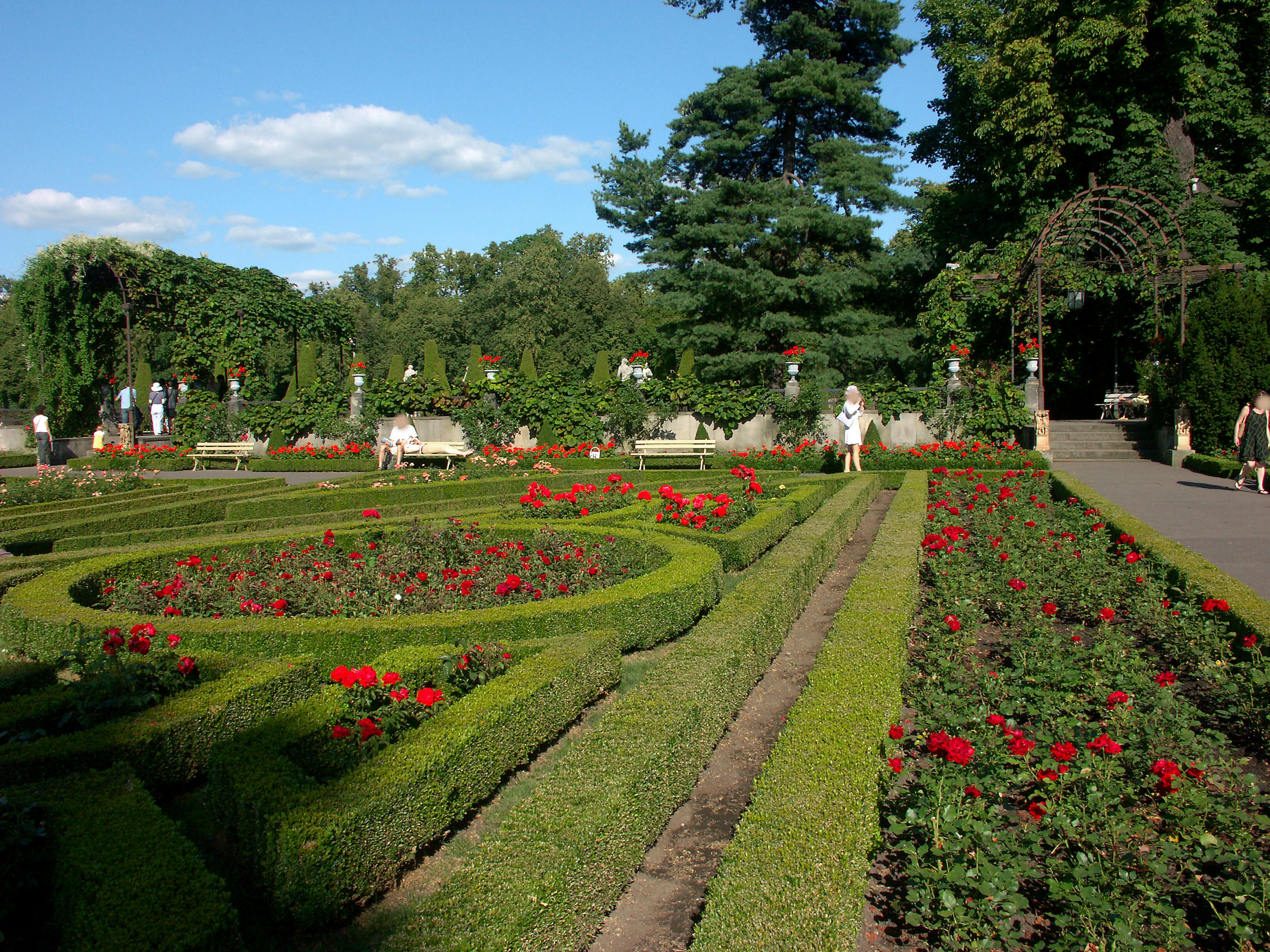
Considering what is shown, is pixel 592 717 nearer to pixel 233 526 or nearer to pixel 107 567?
pixel 107 567

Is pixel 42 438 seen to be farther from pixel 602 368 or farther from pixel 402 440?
pixel 602 368

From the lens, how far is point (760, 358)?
21531 mm

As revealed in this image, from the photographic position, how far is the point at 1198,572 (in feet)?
17.4

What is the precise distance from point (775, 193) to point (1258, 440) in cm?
1341

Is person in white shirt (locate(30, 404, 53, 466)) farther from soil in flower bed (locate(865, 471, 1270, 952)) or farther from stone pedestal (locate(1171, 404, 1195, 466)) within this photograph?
stone pedestal (locate(1171, 404, 1195, 466))

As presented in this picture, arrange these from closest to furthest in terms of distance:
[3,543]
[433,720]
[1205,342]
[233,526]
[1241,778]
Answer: [1241,778], [433,720], [3,543], [233,526], [1205,342]

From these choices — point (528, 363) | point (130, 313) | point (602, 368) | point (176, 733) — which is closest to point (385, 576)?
point (176, 733)

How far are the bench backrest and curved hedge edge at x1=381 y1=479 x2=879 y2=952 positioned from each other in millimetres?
10454

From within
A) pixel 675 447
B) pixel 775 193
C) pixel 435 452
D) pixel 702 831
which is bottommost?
pixel 702 831

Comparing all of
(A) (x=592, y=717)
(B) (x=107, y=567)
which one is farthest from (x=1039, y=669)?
(B) (x=107, y=567)

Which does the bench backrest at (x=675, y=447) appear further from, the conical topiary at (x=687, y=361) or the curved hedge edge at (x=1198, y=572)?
the conical topiary at (x=687, y=361)

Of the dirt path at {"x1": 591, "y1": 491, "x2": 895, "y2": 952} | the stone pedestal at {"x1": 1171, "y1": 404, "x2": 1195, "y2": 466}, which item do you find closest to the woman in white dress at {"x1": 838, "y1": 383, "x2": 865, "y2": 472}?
the stone pedestal at {"x1": 1171, "y1": 404, "x2": 1195, "y2": 466}

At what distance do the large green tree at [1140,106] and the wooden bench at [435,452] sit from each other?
14.8m

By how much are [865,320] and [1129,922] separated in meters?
20.9
